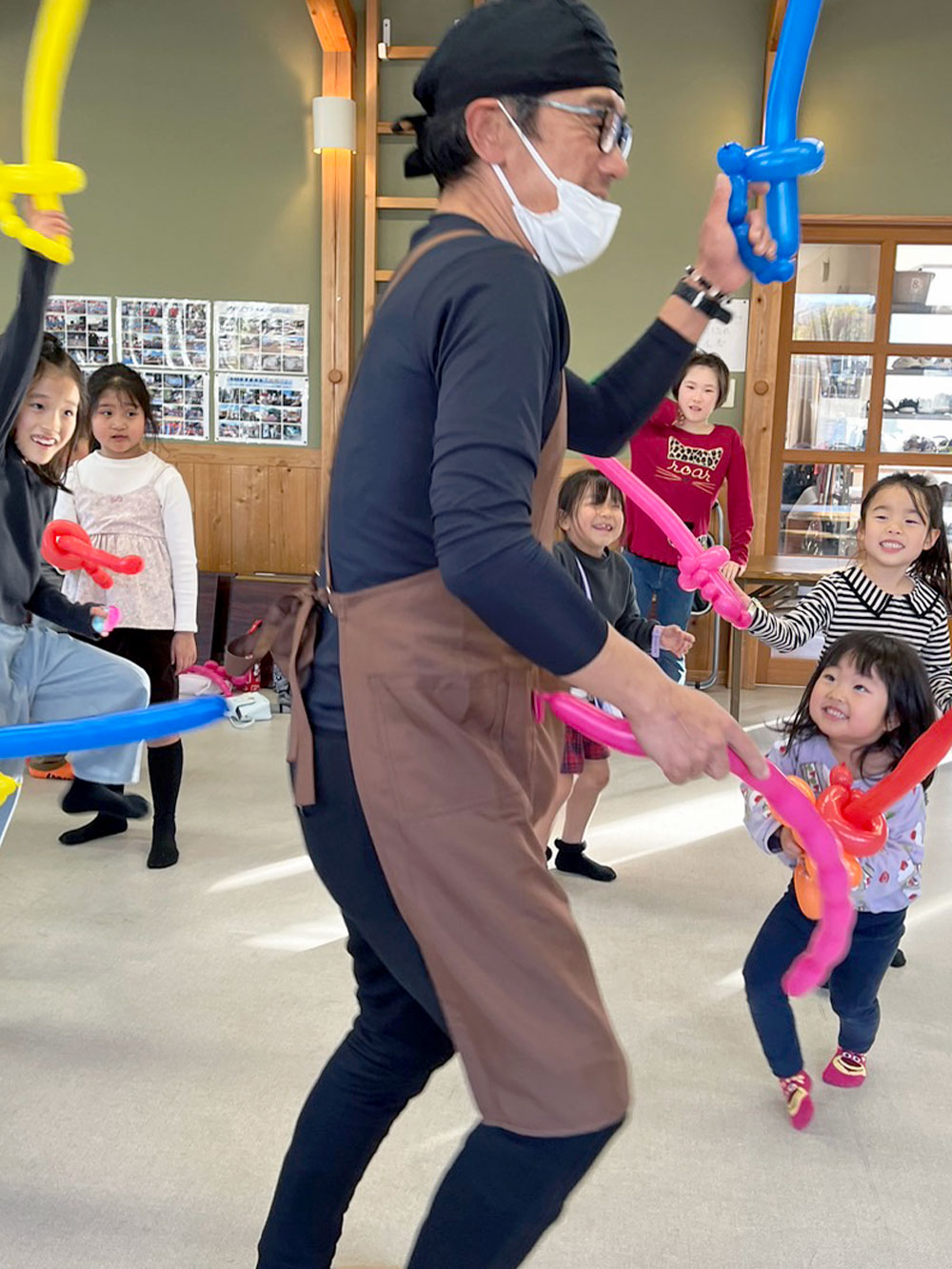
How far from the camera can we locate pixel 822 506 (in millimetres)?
6172

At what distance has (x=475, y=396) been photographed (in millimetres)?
996

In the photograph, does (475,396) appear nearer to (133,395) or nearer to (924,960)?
(924,960)

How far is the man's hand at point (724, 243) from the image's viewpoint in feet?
4.57

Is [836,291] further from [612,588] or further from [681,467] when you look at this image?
[612,588]

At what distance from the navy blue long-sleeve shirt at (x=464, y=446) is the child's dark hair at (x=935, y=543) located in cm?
176

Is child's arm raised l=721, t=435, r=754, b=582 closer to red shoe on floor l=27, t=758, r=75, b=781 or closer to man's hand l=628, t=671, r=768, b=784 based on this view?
red shoe on floor l=27, t=758, r=75, b=781

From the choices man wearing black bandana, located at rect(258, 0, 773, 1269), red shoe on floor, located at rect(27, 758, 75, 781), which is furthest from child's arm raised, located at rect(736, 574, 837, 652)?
red shoe on floor, located at rect(27, 758, 75, 781)

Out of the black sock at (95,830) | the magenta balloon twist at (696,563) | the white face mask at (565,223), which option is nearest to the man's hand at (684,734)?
the white face mask at (565,223)

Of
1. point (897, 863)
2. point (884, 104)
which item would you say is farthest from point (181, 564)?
point (884, 104)

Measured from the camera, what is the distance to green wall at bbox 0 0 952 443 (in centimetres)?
571

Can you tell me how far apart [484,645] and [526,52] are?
57cm

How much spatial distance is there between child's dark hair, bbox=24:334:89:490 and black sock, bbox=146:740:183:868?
1052 millimetres

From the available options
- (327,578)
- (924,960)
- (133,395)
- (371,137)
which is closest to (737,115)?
(371,137)

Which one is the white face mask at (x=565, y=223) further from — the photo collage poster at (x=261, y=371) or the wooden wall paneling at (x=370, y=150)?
the photo collage poster at (x=261, y=371)
